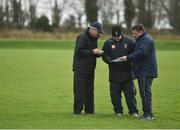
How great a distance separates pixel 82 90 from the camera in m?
12.9

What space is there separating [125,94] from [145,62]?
3.47 feet

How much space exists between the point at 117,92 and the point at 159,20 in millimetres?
88902

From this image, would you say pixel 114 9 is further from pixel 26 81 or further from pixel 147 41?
pixel 147 41

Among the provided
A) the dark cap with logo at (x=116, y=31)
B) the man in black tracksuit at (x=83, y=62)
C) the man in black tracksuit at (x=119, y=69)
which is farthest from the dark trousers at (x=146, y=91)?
the man in black tracksuit at (x=83, y=62)

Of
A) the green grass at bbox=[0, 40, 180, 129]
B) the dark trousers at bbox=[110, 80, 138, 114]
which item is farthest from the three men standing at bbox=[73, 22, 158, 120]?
the green grass at bbox=[0, 40, 180, 129]

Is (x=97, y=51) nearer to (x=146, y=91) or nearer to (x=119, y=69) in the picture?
(x=119, y=69)

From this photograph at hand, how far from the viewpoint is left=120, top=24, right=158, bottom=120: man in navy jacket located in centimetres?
1195

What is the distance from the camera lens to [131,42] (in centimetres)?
1250

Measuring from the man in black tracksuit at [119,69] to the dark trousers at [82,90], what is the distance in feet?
1.83

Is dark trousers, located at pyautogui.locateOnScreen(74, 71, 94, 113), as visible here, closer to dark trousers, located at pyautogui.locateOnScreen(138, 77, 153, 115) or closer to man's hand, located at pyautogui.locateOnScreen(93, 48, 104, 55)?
man's hand, located at pyautogui.locateOnScreen(93, 48, 104, 55)

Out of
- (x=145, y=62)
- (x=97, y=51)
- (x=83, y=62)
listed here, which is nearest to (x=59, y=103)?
(x=83, y=62)

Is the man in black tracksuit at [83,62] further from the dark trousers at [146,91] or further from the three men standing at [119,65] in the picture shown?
the dark trousers at [146,91]

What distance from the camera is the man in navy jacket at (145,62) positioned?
1195 centimetres

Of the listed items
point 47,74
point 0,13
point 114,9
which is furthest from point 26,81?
point 114,9
